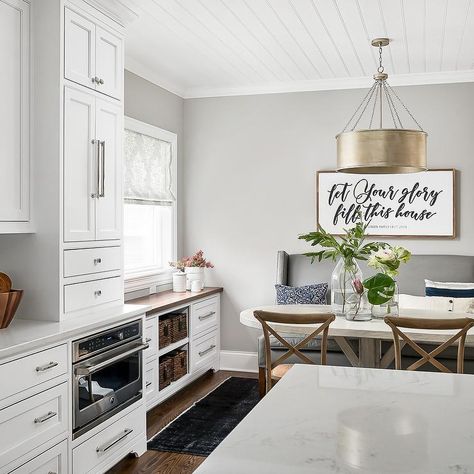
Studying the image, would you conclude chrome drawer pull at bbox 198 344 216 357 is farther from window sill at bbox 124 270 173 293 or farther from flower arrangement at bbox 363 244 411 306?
flower arrangement at bbox 363 244 411 306

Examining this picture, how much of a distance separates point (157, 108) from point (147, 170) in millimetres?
554

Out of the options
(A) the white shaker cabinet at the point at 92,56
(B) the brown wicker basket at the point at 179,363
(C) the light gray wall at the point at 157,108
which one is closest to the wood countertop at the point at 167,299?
(B) the brown wicker basket at the point at 179,363

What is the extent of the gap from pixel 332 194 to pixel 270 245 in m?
0.72

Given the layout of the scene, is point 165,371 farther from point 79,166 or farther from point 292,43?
point 292,43

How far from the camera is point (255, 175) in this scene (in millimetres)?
5594

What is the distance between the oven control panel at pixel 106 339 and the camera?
Answer: 293 cm

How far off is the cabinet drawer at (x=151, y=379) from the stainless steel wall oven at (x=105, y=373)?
700 millimetres

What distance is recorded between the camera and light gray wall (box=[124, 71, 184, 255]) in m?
4.73

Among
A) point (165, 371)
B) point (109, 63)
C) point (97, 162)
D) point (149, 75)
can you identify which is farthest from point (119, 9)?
point (165, 371)

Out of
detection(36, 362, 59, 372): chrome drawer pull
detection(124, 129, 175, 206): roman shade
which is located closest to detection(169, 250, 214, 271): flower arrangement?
detection(124, 129, 175, 206): roman shade

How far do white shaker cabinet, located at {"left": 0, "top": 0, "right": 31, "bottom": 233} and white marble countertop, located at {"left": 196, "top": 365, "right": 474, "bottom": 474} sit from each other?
1.74 m

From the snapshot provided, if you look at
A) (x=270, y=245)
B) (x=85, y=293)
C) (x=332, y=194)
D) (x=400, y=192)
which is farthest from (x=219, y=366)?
(x=85, y=293)

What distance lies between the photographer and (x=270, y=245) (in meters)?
5.57

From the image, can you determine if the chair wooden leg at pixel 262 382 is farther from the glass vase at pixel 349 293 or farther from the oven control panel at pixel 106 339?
the oven control panel at pixel 106 339
